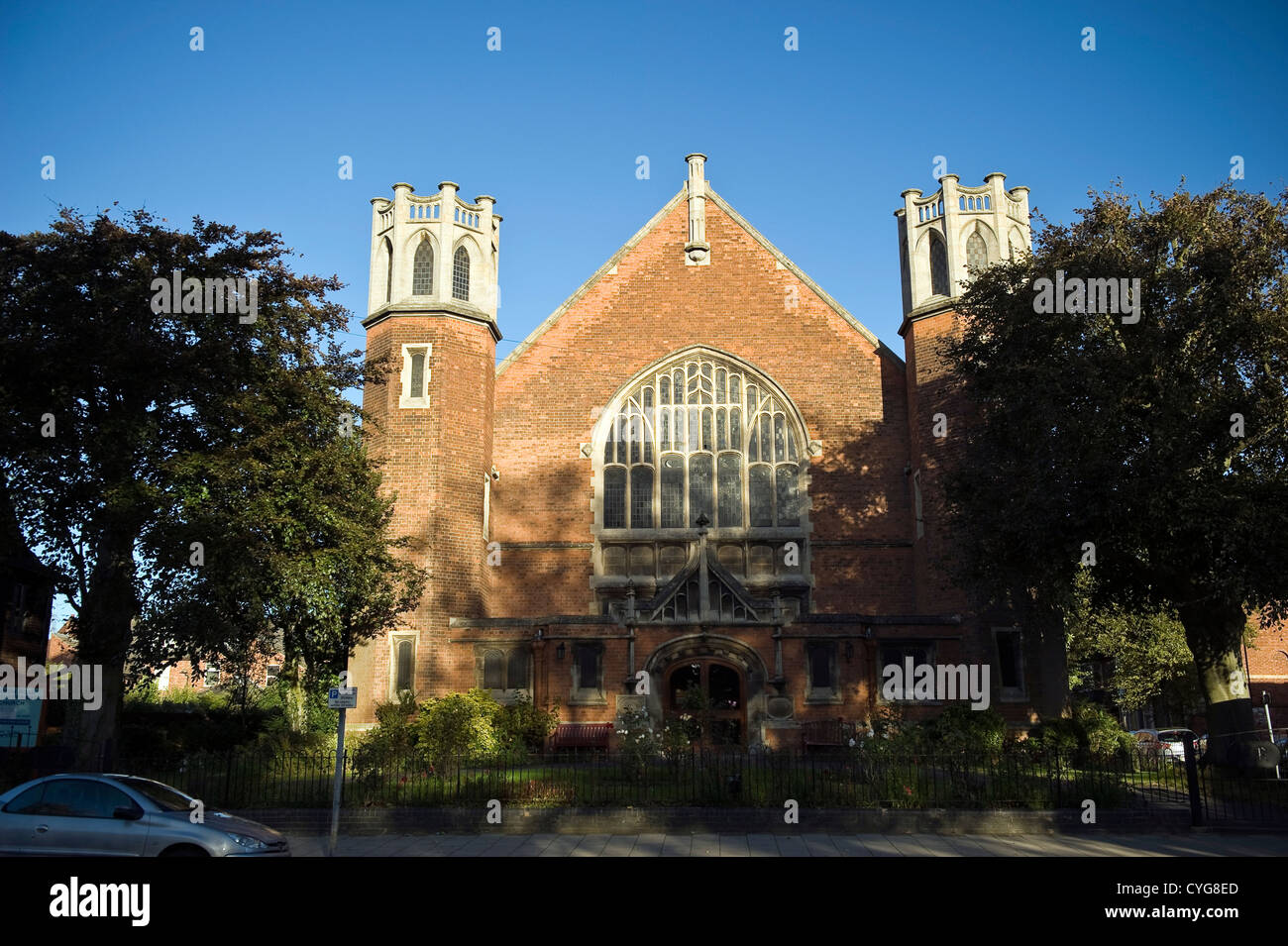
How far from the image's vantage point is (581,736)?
23891mm

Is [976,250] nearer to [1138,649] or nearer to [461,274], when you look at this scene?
[461,274]

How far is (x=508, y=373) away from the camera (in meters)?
29.3

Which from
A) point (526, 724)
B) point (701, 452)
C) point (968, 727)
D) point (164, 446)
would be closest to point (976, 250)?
point (701, 452)

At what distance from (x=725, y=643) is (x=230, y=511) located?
38.7 ft

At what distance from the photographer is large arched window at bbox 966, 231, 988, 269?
27.7 meters

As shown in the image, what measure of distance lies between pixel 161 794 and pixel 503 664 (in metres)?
13.7

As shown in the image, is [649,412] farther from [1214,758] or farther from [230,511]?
Result: [1214,758]

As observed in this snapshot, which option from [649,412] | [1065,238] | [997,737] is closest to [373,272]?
[649,412]

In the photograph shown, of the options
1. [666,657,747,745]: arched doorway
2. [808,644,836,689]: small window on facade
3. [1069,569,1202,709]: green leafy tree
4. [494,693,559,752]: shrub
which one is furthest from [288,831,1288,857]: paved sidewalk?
[1069,569,1202,709]: green leafy tree

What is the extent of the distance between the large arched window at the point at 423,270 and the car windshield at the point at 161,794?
17890 millimetres

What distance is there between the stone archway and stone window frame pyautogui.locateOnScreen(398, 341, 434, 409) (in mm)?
9179

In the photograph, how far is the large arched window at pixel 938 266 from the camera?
91.2 feet

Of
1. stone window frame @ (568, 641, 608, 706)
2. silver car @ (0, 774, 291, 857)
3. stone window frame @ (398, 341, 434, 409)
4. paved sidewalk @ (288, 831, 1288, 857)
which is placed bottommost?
paved sidewalk @ (288, 831, 1288, 857)

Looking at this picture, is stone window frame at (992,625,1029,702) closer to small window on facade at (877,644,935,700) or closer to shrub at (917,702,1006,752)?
small window on facade at (877,644,935,700)
